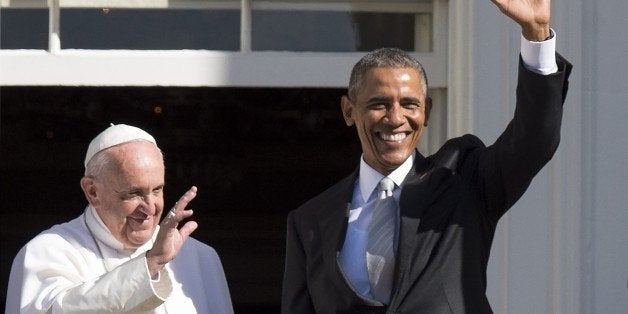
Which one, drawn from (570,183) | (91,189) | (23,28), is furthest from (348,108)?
(23,28)

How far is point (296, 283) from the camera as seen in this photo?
344cm

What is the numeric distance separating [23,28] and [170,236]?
1.78 m

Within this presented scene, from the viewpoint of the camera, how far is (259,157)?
522 inches

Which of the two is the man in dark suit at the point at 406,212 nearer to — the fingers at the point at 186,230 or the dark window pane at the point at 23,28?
the fingers at the point at 186,230

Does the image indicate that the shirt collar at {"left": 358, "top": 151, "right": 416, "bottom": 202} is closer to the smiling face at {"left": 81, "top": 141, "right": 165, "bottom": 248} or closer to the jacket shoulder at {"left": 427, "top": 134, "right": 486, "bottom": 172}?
→ the jacket shoulder at {"left": 427, "top": 134, "right": 486, "bottom": 172}

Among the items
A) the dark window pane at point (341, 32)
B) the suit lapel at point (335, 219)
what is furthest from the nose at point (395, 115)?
the dark window pane at point (341, 32)

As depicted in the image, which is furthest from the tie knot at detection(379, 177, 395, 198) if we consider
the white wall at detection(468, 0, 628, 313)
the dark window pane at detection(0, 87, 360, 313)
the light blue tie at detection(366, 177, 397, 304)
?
the dark window pane at detection(0, 87, 360, 313)

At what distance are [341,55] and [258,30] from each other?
0.31 meters

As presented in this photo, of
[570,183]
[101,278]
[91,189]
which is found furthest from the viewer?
[570,183]

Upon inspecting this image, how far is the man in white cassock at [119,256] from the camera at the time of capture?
3.46 m

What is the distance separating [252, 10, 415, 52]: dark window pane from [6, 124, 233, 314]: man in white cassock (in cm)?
122

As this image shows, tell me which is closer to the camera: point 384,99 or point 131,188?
point 384,99

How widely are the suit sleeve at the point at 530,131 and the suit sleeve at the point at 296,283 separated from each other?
1.80 ft

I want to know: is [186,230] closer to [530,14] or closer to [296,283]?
[296,283]
